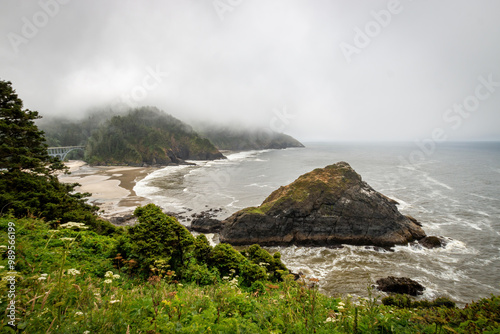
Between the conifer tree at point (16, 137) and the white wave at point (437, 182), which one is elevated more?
the conifer tree at point (16, 137)

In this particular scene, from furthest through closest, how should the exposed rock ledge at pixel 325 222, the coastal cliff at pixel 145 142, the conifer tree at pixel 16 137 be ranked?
the coastal cliff at pixel 145 142, the exposed rock ledge at pixel 325 222, the conifer tree at pixel 16 137

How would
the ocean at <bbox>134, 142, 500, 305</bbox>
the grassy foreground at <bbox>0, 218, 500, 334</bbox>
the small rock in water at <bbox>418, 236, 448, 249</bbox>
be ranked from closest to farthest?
the grassy foreground at <bbox>0, 218, 500, 334</bbox>, the ocean at <bbox>134, 142, 500, 305</bbox>, the small rock in water at <bbox>418, 236, 448, 249</bbox>

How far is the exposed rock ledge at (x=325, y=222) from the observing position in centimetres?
2552

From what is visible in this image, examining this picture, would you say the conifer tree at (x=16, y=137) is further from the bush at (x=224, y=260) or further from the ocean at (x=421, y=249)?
the ocean at (x=421, y=249)

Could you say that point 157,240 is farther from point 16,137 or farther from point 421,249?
point 421,249

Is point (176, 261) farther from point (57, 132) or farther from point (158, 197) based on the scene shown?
point (57, 132)

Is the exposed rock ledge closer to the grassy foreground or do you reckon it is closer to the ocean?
the ocean

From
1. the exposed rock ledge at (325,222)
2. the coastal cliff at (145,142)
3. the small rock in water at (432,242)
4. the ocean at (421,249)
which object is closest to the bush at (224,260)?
the ocean at (421,249)

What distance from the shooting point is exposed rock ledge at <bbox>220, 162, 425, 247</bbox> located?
25.5 metres

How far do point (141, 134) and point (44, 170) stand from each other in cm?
10893

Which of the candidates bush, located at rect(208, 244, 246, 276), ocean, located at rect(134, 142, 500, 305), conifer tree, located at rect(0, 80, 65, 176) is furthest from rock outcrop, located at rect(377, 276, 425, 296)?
conifer tree, located at rect(0, 80, 65, 176)

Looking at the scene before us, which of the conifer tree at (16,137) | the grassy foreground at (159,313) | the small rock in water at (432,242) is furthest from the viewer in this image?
the small rock in water at (432,242)

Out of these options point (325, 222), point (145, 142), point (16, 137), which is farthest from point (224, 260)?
point (145, 142)

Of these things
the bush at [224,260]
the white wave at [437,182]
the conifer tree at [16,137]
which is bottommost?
the white wave at [437,182]
